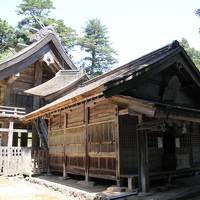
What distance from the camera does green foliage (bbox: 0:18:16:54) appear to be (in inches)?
1342

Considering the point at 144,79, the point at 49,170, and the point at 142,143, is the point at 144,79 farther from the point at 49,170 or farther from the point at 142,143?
the point at 49,170

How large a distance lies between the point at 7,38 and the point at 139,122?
3057 centimetres

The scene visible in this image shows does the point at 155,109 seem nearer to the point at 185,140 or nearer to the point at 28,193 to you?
the point at 185,140

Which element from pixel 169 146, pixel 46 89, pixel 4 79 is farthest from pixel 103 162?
pixel 4 79

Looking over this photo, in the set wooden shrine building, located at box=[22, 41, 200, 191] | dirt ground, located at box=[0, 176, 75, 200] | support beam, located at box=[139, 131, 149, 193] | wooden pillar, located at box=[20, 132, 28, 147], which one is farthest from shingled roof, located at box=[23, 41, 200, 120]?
wooden pillar, located at box=[20, 132, 28, 147]

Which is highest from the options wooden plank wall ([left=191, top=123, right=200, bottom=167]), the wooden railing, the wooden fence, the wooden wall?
the wooden wall

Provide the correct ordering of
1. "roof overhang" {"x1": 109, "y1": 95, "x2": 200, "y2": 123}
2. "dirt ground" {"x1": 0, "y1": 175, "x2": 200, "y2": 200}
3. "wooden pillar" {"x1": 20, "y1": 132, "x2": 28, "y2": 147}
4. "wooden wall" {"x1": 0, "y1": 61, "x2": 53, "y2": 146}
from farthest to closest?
"wooden pillar" {"x1": 20, "y1": 132, "x2": 28, "y2": 147}
"wooden wall" {"x1": 0, "y1": 61, "x2": 53, "y2": 146}
"dirt ground" {"x1": 0, "y1": 175, "x2": 200, "y2": 200}
"roof overhang" {"x1": 109, "y1": 95, "x2": 200, "y2": 123}

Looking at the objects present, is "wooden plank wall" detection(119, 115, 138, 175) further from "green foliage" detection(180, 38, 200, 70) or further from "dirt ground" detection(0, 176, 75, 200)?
"green foliage" detection(180, 38, 200, 70)

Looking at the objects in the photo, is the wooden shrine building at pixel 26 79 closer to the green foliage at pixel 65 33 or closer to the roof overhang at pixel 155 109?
the roof overhang at pixel 155 109

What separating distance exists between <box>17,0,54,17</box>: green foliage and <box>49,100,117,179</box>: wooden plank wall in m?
29.3

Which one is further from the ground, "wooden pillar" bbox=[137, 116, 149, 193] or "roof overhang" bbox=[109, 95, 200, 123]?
"roof overhang" bbox=[109, 95, 200, 123]

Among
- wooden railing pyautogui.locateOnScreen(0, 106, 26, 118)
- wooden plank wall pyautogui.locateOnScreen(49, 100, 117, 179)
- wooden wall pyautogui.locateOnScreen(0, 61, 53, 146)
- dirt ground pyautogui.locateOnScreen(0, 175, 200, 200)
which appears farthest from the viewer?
wooden wall pyautogui.locateOnScreen(0, 61, 53, 146)

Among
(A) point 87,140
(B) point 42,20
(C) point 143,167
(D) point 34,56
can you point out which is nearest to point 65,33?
(B) point 42,20

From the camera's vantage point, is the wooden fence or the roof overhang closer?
the roof overhang
